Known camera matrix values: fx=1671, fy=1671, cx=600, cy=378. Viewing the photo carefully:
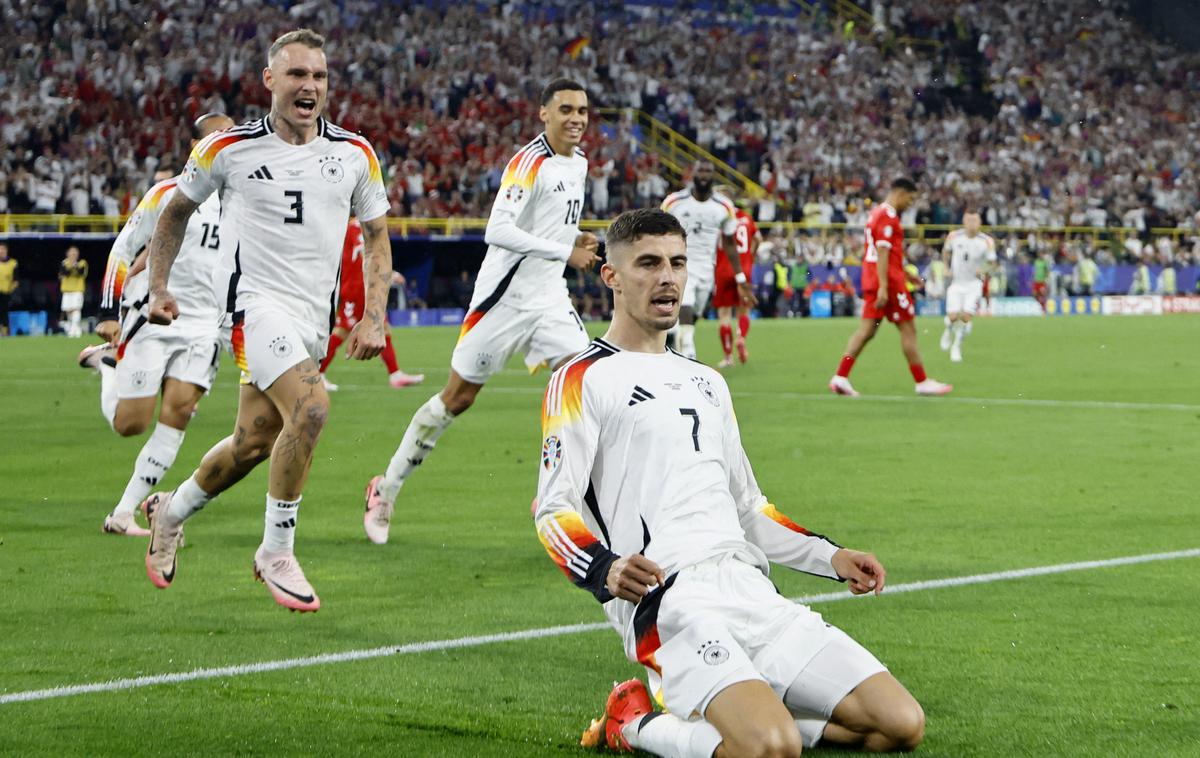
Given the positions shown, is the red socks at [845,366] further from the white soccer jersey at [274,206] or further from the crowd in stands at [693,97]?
the crowd in stands at [693,97]

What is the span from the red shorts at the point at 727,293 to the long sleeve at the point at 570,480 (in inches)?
734

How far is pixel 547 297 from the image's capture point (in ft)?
32.0

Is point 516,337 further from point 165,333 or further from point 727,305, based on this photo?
point 727,305

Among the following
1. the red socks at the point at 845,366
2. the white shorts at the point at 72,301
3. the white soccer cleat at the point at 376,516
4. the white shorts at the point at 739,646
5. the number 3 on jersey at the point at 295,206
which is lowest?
the white shorts at the point at 72,301

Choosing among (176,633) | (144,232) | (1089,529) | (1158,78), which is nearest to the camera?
(176,633)

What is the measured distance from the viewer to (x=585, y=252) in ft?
27.8

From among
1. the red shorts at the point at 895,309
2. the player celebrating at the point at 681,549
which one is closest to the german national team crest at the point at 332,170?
the player celebrating at the point at 681,549

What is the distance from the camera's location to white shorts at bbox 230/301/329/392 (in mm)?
6992

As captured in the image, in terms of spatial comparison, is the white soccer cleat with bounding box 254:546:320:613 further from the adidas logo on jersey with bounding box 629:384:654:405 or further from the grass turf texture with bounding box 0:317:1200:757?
the adidas logo on jersey with bounding box 629:384:654:405

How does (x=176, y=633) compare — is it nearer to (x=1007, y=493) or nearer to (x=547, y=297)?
(x=547, y=297)

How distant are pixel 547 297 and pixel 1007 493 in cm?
307

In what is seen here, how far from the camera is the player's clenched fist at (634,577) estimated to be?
412cm

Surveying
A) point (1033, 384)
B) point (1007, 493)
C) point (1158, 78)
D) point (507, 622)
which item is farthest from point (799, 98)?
point (507, 622)

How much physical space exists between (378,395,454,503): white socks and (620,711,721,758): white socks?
14.6 ft
